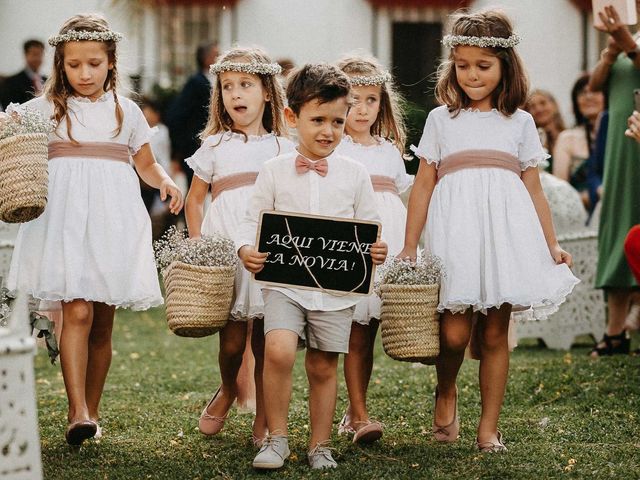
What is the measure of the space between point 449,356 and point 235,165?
125 cm

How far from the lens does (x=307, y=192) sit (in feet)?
15.3

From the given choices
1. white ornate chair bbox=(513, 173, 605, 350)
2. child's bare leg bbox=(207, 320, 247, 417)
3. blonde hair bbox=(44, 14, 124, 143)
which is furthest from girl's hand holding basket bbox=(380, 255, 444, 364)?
white ornate chair bbox=(513, 173, 605, 350)

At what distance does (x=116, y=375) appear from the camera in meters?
7.37

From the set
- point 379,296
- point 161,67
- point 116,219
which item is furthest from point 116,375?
point 161,67

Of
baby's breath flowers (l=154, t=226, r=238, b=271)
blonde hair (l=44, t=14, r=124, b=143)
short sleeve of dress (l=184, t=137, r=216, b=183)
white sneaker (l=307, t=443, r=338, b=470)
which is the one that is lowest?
white sneaker (l=307, t=443, r=338, b=470)

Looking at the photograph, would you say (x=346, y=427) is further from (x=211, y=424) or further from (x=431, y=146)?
(x=431, y=146)

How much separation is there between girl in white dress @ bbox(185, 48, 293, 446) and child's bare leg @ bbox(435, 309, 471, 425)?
0.77 meters

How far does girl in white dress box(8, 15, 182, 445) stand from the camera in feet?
16.8

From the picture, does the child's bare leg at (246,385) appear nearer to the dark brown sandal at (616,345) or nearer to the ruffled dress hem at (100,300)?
the ruffled dress hem at (100,300)

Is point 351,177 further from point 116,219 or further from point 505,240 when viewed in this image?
point 116,219

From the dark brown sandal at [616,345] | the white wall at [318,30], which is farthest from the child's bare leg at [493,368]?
the white wall at [318,30]

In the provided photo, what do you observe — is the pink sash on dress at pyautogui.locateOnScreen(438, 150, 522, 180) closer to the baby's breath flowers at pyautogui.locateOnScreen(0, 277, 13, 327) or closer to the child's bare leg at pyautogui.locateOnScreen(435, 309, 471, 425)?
the child's bare leg at pyautogui.locateOnScreen(435, 309, 471, 425)

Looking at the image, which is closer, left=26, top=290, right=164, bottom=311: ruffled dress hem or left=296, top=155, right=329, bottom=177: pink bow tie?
left=296, top=155, right=329, bottom=177: pink bow tie

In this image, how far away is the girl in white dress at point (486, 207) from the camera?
4852 mm
